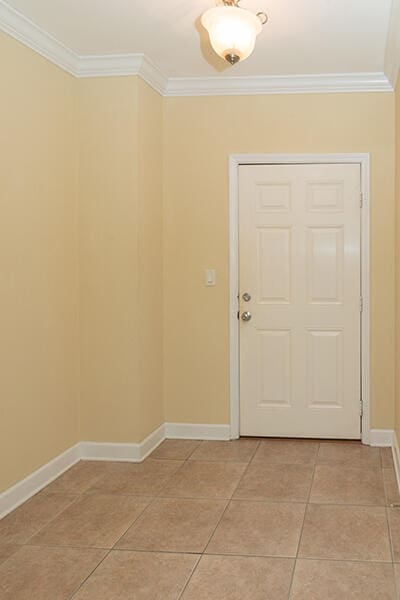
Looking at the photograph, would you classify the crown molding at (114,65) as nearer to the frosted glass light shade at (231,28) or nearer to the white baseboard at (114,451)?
the frosted glass light shade at (231,28)

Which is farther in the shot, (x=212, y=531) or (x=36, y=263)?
(x=36, y=263)

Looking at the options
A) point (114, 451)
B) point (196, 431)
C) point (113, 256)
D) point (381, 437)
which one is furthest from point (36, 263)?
point (381, 437)

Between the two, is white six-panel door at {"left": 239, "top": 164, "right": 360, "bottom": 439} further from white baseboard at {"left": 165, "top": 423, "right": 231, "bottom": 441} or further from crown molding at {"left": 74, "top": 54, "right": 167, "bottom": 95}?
crown molding at {"left": 74, "top": 54, "right": 167, "bottom": 95}

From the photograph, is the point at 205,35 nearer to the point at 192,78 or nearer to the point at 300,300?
the point at 192,78

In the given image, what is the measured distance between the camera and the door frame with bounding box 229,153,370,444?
4.83 m

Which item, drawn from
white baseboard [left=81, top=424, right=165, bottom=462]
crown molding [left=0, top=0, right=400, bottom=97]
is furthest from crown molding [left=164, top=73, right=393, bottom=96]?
white baseboard [left=81, top=424, right=165, bottom=462]

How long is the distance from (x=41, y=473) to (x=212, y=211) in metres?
2.13

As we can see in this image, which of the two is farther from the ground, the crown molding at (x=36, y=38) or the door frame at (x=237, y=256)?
the crown molding at (x=36, y=38)

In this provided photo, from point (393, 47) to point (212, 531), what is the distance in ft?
9.28

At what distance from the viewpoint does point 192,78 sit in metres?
4.88

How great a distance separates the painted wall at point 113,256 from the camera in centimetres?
447

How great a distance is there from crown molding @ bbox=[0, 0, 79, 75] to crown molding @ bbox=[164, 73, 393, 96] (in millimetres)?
858

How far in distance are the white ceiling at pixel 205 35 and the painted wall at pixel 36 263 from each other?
0.28 meters

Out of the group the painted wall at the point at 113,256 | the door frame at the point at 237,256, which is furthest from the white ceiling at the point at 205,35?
the door frame at the point at 237,256
